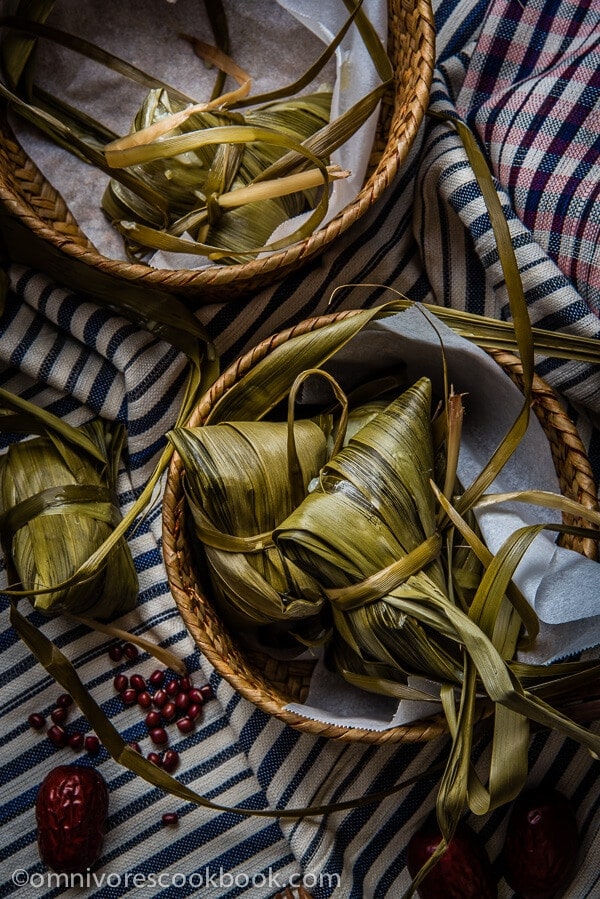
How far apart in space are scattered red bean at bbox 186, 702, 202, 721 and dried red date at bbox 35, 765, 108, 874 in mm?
123

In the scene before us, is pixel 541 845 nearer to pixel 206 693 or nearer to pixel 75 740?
pixel 206 693

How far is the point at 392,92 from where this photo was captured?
0.98 metres

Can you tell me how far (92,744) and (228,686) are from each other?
0.18m

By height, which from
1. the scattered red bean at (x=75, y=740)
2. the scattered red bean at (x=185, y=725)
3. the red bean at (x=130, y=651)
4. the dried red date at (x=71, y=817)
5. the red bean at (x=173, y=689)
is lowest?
the dried red date at (x=71, y=817)

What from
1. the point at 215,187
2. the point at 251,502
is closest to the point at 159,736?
the point at 251,502

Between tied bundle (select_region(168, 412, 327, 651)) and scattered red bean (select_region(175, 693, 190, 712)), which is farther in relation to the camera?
scattered red bean (select_region(175, 693, 190, 712))

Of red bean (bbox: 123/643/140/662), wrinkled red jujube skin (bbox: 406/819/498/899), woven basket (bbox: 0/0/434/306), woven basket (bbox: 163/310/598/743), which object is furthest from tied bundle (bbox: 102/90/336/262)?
wrinkled red jujube skin (bbox: 406/819/498/899)

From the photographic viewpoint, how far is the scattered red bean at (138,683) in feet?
3.36

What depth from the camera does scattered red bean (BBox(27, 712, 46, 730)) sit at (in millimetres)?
1023

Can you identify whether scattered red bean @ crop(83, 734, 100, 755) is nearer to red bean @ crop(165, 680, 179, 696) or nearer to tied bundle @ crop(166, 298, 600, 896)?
red bean @ crop(165, 680, 179, 696)

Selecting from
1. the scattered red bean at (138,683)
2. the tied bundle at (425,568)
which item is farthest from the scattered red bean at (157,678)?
the tied bundle at (425,568)

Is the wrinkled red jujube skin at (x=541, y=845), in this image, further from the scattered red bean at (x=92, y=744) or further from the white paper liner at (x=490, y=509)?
the scattered red bean at (x=92, y=744)

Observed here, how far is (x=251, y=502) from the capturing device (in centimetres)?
83

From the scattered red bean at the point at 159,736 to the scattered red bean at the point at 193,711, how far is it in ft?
0.11
